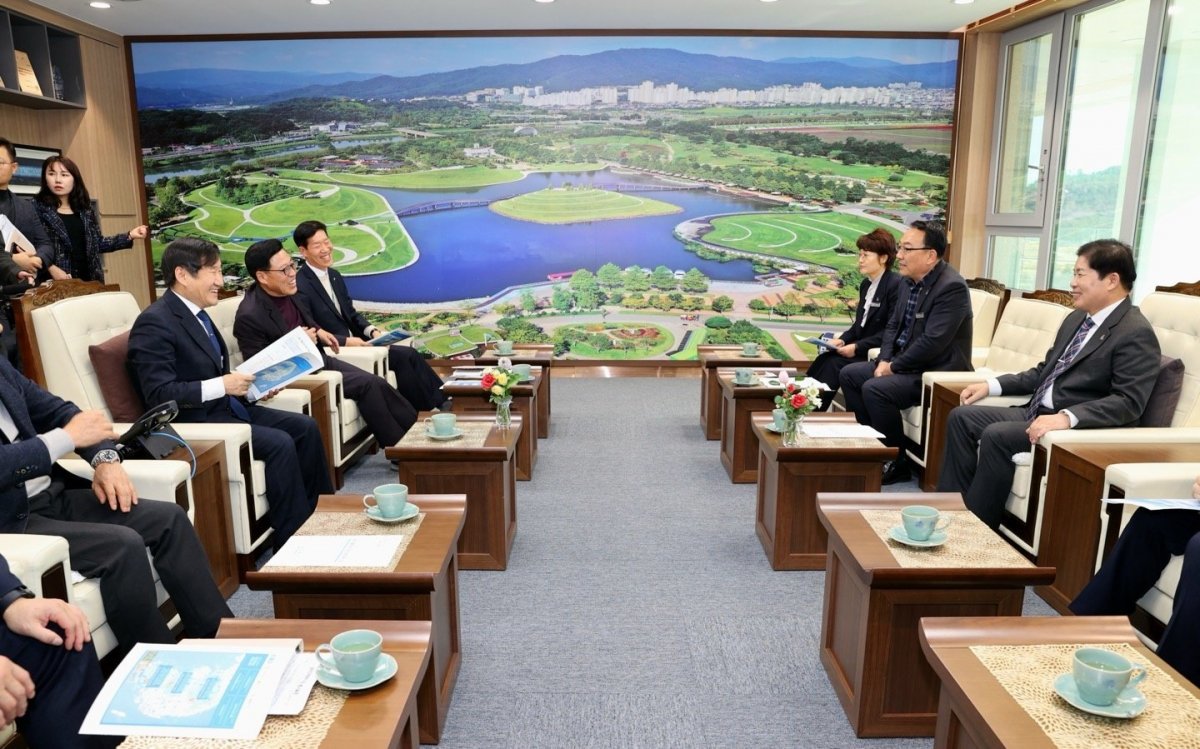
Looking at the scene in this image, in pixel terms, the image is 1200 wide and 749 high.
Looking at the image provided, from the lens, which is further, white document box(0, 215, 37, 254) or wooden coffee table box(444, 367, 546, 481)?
wooden coffee table box(444, 367, 546, 481)

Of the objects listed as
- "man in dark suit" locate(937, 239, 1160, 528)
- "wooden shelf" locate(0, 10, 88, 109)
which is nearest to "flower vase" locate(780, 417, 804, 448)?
"man in dark suit" locate(937, 239, 1160, 528)

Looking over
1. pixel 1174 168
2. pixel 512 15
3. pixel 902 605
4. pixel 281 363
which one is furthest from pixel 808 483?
pixel 512 15

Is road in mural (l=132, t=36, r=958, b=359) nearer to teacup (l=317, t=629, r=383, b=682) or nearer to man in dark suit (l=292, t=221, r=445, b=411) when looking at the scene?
man in dark suit (l=292, t=221, r=445, b=411)

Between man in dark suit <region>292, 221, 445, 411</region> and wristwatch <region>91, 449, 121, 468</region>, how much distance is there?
2.47 metres

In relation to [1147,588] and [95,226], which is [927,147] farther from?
[95,226]

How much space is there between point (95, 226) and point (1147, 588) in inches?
205

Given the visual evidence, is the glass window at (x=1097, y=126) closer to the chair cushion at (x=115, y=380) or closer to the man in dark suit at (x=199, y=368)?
the chair cushion at (x=115, y=380)

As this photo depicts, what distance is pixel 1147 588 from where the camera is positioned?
7.36 ft

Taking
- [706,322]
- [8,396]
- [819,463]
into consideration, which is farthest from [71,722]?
[706,322]

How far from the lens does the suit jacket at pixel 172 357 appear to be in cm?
288

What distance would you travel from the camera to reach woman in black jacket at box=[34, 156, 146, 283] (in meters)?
4.28

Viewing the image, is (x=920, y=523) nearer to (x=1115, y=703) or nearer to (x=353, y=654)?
(x=1115, y=703)

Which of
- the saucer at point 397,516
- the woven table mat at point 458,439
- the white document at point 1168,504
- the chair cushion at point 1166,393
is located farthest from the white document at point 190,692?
the chair cushion at point 1166,393

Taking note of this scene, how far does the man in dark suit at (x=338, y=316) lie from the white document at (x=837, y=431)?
7.60 feet
